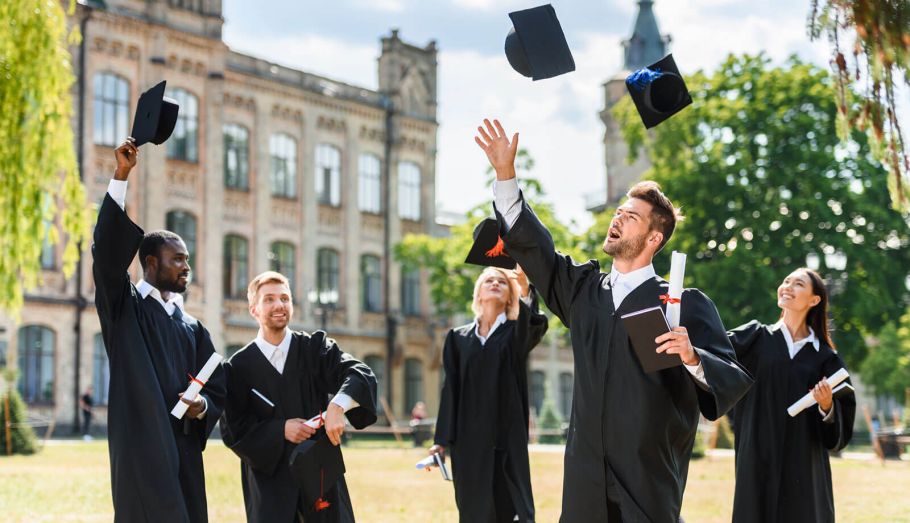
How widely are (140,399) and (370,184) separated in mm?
44914

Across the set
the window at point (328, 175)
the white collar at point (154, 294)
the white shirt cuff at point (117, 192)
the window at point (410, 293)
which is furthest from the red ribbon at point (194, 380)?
the window at point (410, 293)

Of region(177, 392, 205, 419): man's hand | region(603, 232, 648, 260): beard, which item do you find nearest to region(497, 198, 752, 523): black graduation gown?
region(603, 232, 648, 260): beard

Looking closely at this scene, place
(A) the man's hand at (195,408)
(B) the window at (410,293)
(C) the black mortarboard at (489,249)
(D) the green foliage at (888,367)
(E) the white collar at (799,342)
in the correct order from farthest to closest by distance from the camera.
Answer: (D) the green foliage at (888,367)
(B) the window at (410,293)
(E) the white collar at (799,342)
(C) the black mortarboard at (489,249)
(A) the man's hand at (195,408)

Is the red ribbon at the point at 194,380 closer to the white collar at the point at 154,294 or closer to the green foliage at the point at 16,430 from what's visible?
the white collar at the point at 154,294

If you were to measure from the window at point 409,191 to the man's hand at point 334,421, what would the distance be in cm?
4476

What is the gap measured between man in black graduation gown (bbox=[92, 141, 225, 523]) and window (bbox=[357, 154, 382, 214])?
43545 millimetres

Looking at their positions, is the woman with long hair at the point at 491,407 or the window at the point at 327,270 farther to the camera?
the window at the point at 327,270

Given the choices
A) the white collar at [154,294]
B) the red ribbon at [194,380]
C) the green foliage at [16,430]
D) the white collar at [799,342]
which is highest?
the white collar at [154,294]

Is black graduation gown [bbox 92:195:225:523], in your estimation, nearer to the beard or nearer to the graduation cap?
the beard

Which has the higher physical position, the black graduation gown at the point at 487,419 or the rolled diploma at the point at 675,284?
the rolled diploma at the point at 675,284

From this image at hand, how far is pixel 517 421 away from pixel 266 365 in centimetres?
260

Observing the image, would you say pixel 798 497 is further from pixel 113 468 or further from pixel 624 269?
pixel 113 468

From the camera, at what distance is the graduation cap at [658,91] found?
7633mm

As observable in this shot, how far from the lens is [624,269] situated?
6.77 m
